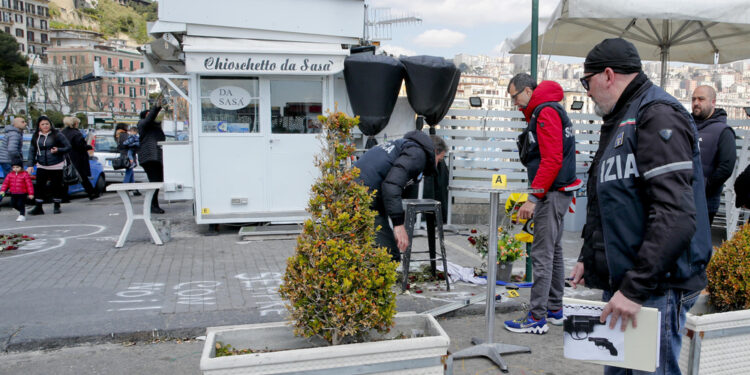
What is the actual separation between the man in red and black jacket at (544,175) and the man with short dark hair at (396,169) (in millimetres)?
804

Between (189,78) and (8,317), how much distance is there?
4.48 meters

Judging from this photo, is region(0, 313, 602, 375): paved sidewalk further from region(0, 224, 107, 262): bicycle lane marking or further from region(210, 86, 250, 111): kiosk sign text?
region(210, 86, 250, 111): kiosk sign text

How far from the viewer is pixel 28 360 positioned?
3.77 meters

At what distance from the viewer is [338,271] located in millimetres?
2488

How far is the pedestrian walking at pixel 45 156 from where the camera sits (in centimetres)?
1004

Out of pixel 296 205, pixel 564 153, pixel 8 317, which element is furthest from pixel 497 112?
pixel 8 317

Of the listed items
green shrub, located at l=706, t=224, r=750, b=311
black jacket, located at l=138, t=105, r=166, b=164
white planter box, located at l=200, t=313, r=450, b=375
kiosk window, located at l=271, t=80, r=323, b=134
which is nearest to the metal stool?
green shrub, located at l=706, t=224, r=750, b=311

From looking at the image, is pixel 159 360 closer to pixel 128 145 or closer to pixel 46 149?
pixel 46 149

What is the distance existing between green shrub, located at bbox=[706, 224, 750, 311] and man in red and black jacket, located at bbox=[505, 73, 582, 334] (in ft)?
3.67

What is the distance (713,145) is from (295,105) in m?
5.68

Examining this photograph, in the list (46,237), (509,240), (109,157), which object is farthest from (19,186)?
(509,240)

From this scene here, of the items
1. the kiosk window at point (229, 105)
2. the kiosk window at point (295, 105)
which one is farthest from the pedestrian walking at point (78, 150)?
the kiosk window at point (295, 105)

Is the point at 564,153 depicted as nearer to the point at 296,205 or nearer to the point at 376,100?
the point at 376,100

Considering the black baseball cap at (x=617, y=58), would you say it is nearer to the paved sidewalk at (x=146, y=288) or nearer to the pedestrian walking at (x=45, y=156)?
the paved sidewalk at (x=146, y=288)
